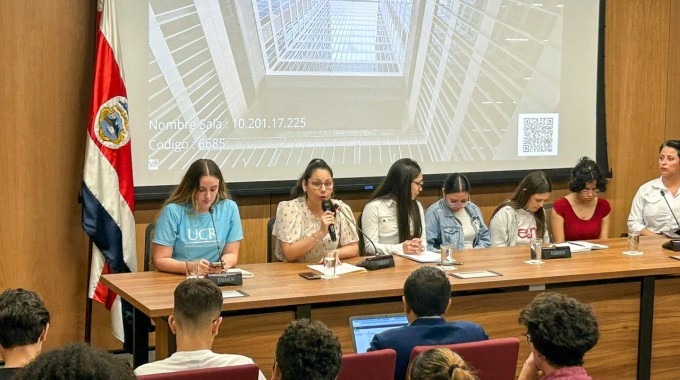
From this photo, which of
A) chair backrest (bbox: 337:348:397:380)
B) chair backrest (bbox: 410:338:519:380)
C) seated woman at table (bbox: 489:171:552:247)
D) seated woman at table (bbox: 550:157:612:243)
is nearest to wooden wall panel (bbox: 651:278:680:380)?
seated woman at table (bbox: 489:171:552:247)

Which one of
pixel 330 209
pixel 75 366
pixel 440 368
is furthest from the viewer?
pixel 330 209

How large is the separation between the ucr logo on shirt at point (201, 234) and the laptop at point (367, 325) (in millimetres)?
964

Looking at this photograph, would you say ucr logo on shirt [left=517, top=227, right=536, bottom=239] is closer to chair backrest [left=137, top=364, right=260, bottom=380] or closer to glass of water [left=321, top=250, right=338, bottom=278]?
glass of water [left=321, top=250, right=338, bottom=278]

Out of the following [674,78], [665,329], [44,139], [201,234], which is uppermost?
[674,78]

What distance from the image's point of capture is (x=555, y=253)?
459cm

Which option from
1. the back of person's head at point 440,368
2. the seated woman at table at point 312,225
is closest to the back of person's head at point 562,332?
the back of person's head at point 440,368

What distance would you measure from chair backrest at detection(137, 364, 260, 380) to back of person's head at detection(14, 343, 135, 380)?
102cm

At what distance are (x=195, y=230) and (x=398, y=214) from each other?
121cm

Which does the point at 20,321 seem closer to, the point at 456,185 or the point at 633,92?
the point at 456,185

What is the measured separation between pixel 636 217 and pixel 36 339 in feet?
14.4

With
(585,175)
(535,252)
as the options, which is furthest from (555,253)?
(585,175)

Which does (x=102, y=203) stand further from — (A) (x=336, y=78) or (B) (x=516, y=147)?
(B) (x=516, y=147)

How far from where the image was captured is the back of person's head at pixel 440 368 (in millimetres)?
1997

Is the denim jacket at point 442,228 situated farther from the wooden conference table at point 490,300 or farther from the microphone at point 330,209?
the microphone at point 330,209
